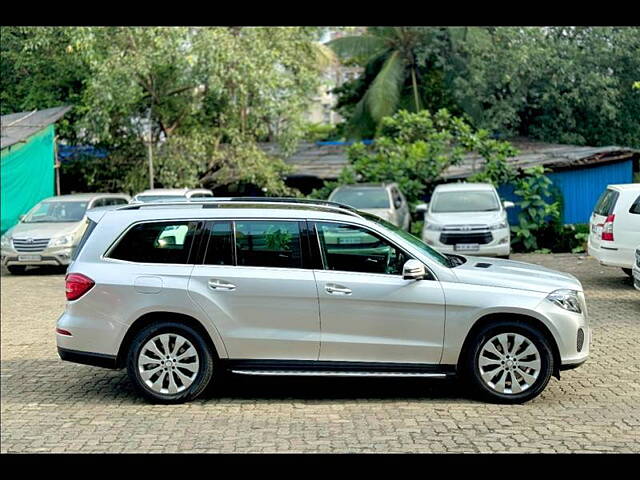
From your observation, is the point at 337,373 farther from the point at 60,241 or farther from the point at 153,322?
the point at 60,241

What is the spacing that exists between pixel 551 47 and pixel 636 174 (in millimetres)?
7279

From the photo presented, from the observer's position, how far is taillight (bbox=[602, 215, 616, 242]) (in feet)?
39.5

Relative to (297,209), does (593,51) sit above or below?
above

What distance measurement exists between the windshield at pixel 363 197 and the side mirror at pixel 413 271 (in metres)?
10.9

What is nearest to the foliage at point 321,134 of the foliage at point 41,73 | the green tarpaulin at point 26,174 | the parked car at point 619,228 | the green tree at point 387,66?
the green tree at point 387,66

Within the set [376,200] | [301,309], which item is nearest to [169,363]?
[301,309]

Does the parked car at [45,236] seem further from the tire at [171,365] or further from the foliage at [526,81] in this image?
the tire at [171,365]

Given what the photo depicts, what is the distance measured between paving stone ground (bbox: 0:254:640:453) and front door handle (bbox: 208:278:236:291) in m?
0.95

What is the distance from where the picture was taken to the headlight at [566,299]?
266 inches

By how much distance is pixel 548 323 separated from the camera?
21.9 feet

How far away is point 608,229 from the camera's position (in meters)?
12.1

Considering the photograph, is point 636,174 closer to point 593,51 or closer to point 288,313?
point 593,51

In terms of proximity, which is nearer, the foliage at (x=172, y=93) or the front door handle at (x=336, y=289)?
the front door handle at (x=336, y=289)
